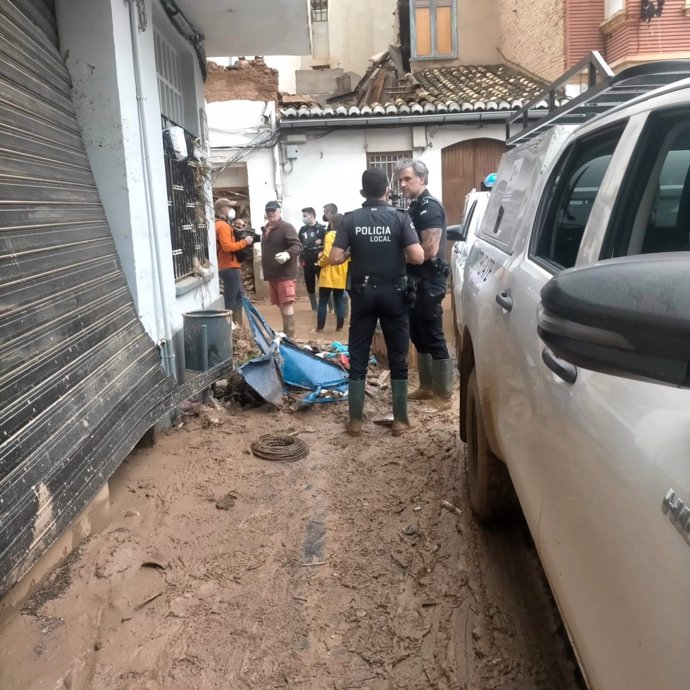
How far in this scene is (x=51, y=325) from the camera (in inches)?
137

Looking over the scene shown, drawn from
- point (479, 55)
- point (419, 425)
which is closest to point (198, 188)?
point (419, 425)

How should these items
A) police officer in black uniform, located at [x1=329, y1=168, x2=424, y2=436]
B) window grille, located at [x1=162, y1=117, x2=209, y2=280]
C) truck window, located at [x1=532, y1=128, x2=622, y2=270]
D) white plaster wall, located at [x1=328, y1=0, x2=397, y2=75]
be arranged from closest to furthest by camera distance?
truck window, located at [x1=532, y1=128, x2=622, y2=270] < police officer in black uniform, located at [x1=329, y1=168, x2=424, y2=436] < window grille, located at [x1=162, y1=117, x2=209, y2=280] < white plaster wall, located at [x1=328, y1=0, x2=397, y2=75]

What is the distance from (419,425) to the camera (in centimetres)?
563

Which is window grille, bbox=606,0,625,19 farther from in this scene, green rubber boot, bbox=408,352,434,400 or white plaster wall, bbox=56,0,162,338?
white plaster wall, bbox=56,0,162,338

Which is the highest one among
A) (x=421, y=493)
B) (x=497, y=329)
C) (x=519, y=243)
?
(x=519, y=243)

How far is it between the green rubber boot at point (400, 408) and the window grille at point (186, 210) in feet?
8.96

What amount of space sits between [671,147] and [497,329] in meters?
1.15

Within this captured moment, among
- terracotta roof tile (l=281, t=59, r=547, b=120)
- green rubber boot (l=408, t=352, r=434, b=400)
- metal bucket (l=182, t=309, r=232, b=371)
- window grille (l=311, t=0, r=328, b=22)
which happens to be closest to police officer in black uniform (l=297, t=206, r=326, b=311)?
terracotta roof tile (l=281, t=59, r=547, b=120)

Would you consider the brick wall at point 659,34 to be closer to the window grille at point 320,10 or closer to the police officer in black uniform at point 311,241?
the police officer in black uniform at point 311,241

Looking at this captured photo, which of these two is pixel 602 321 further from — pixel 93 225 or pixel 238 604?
pixel 93 225

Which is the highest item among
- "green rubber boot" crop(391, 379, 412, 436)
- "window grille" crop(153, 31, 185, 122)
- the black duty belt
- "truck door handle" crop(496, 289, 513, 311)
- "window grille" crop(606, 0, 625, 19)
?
"window grille" crop(606, 0, 625, 19)

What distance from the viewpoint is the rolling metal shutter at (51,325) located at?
9.45 ft

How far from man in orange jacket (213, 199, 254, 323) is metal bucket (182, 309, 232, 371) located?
3377 millimetres

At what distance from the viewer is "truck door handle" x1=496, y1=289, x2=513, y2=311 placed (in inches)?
108
